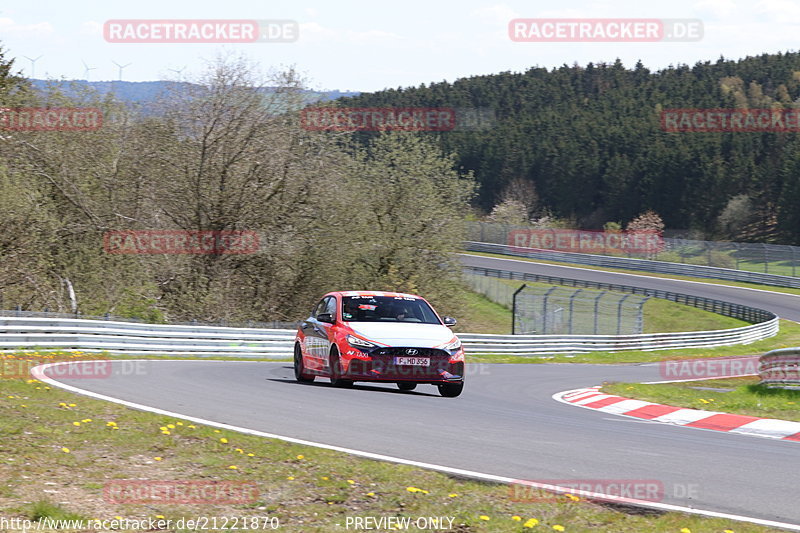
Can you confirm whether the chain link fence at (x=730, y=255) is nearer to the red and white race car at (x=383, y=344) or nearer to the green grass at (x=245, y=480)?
the red and white race car at (x=383, y=344)

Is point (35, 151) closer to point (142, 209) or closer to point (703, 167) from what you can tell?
point (142, 209)

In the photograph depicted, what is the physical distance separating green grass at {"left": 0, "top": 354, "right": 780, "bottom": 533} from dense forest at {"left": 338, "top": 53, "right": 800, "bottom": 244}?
9327 cm

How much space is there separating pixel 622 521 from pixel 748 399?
36.4ft

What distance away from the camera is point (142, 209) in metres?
33.7

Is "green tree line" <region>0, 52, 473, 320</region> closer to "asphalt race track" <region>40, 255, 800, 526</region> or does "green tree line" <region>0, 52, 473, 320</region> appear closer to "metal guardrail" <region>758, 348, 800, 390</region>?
"asphalt race track" <region>40, 255, 800, 526</region>

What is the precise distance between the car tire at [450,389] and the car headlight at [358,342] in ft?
4.90

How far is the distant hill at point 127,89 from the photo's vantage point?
32875 mm

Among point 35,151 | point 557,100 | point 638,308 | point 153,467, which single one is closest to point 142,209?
point 35,151
